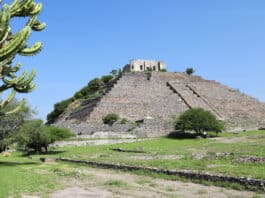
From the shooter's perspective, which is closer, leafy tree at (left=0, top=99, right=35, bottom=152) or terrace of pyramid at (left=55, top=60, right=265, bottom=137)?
leafy tree at (left=0, top=99, right=35, bottom=152)

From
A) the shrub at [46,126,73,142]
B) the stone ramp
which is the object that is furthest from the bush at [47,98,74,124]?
the shrub at [46,126,73,142]

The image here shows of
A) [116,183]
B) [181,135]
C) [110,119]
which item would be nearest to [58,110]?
[110,119]

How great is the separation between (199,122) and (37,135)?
17.9 m

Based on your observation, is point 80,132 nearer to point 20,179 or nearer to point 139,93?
point 139,93

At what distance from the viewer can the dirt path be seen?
53.0ft

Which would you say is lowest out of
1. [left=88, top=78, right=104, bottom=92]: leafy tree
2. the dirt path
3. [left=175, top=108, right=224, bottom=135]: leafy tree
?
the dirt path

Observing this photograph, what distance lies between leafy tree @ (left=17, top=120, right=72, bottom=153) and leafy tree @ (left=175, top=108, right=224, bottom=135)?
13.8 metres

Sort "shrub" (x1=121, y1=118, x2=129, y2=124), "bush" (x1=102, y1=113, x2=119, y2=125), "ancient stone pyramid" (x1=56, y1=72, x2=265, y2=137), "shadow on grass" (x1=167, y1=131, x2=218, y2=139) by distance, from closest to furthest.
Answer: "shadow on grass" (x1=167, y1=131, x2=218, y2=139), "ancient stone pyramid" (x1=56, y1=72, x2=265, y2=137), "shrub" (x1=121, y1=118, x2=129, y2=124), "bush" (x1=102, y1=113, x2=119, y2=125)

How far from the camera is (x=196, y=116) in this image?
46.4 meters

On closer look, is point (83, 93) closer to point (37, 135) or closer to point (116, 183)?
point (37, 135)

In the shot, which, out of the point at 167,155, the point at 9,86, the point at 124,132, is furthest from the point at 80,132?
the point at 9,86

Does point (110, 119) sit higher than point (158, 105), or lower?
lower

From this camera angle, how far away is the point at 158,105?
6462 cm

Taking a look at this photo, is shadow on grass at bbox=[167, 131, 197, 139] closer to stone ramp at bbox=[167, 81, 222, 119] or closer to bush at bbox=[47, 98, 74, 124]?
stone ramp at bbox=[167, 81, 222, 119]
